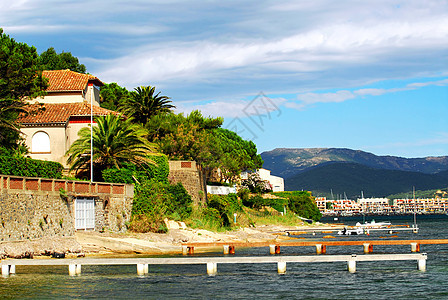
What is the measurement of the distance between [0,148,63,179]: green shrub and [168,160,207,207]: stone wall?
50.1 feet

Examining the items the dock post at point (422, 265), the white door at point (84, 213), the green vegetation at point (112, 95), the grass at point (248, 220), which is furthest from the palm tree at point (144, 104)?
the dock post at point (422, 265)

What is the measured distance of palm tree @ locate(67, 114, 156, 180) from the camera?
53.4 meters

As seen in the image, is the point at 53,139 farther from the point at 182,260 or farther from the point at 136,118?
the point at 182,260

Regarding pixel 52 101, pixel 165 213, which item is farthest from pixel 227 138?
pixel 165 213

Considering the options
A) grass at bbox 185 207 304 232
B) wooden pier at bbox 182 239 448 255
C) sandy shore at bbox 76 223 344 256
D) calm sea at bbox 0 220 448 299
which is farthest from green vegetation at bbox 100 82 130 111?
calm sea at bbox 0 220 448 299

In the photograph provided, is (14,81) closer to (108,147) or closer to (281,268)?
(108,147)

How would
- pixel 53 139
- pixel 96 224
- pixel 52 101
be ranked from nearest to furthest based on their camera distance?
pixel 96 224 < pixel 53 139 < pixel 52 101

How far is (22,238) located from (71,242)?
15.7 ft

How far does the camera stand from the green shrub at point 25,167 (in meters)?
42.7

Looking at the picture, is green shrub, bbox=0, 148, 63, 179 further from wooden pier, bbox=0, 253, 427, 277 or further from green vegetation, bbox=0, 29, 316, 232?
wooden pier, bbox=0, 253, 427, 277

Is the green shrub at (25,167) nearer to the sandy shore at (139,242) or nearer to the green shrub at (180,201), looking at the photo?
the sandy shore at (139,242)

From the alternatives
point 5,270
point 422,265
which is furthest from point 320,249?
point 5,270

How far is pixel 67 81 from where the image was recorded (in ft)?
226

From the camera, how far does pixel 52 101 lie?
67625mm
